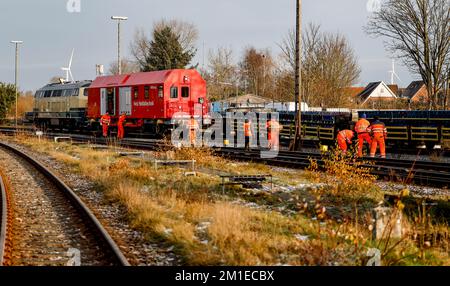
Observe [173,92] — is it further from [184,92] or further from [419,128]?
[419,128]

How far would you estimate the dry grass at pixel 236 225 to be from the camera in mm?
6914

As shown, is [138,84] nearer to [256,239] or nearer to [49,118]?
[49,118]

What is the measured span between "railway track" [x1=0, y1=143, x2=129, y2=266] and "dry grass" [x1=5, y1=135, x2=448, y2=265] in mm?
865

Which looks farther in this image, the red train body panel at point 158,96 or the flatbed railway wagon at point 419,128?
the red train body panel at point 158,96

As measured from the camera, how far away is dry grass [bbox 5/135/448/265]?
6.91 metres

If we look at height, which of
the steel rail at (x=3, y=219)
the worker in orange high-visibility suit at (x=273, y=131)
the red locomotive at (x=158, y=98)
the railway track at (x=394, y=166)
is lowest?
the steel rail at (x=3, y=219)

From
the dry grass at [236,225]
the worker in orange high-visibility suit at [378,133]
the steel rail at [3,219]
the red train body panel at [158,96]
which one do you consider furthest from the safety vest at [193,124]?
the steel rail at [3,219]

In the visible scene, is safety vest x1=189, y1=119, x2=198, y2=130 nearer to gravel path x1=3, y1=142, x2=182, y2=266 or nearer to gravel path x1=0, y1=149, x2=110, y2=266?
gravel path x1=3, y1=142, x2=182, y2=266

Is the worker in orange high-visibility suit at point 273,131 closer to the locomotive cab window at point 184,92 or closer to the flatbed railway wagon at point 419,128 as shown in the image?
the flatbed railway wagon at point 419,128

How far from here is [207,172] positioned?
16547mm

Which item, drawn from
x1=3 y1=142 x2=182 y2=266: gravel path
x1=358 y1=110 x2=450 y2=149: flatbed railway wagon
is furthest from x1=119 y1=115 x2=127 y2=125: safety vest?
x1=3 y1=142 x2=182 y2=266: gravel path

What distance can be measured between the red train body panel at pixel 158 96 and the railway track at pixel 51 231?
1478cm
